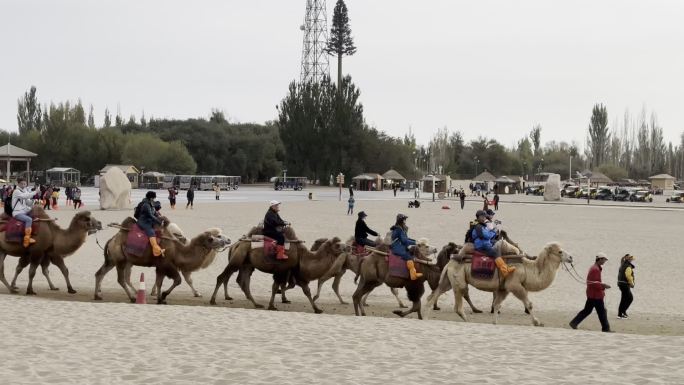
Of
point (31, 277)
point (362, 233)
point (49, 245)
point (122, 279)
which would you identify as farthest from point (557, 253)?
point (31, 277)

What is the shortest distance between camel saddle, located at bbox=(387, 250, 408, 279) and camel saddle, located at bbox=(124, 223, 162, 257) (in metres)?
4.67

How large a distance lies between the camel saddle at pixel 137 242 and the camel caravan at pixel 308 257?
19 mm

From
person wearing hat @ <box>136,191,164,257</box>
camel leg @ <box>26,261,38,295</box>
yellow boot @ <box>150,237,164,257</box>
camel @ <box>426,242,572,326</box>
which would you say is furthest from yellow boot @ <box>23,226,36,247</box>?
camel @ <box>426,242,572,326</box>

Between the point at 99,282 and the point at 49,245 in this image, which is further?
the point at 49,245

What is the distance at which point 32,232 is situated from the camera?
15.2 metres

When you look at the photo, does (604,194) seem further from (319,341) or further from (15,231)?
(319,341)

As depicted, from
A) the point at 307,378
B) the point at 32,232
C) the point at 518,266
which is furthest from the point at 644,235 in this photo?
the point at 307,378

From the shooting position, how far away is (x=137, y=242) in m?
14.3

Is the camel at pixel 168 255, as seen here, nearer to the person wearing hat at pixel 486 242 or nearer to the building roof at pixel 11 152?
the person wearing hat at pixel 486 242

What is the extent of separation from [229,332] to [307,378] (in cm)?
283

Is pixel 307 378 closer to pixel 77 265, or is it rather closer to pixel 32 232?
pixel 32 232

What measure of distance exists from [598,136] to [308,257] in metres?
157

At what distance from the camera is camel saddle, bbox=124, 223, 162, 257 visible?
14.3 m

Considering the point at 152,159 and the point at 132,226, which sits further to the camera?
the point at 152,159
